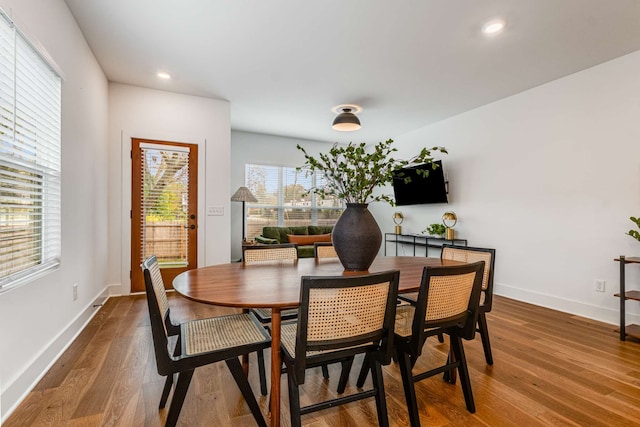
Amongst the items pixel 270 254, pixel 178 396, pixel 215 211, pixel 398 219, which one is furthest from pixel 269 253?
pixel 398 219

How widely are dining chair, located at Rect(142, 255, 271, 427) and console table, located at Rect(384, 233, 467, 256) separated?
3841 mm

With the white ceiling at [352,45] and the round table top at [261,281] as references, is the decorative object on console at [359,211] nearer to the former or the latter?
the round table top at [261,281]

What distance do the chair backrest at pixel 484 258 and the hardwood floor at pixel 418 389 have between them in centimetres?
49

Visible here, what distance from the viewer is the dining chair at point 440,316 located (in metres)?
1.42

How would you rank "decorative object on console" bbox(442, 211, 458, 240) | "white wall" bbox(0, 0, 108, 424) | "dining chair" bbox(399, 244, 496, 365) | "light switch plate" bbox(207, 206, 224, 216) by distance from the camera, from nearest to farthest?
"white wall" bbox(0, 0, 108, 424) → "dining chair" bbox(399, 244, 496, 365) → "light switch plate" bbox(207, 206, 224, 216) → "decorative object on console" bbox(442, 211, 458, 240)

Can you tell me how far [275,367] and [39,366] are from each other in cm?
166

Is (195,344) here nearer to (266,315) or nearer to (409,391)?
(266,315)

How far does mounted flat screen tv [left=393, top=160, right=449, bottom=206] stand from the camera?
15.9ft

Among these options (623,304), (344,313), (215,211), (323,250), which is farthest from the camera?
(215,211)

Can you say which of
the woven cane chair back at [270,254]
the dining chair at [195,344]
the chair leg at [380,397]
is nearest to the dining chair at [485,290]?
the chair leg at [380,397]

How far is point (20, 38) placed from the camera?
1.75 m

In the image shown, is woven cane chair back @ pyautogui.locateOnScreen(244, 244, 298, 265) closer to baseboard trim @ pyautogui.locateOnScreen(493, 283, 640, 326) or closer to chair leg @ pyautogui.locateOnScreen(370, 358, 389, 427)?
chair leg @ pyautogui.locateOnScreen(370, 358, 389, 427)

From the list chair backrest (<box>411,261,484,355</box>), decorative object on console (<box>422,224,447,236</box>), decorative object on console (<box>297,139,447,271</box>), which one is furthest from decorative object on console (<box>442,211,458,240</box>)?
chair backrest (<box>411,261,484,355</box>)

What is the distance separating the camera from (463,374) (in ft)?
5.51
